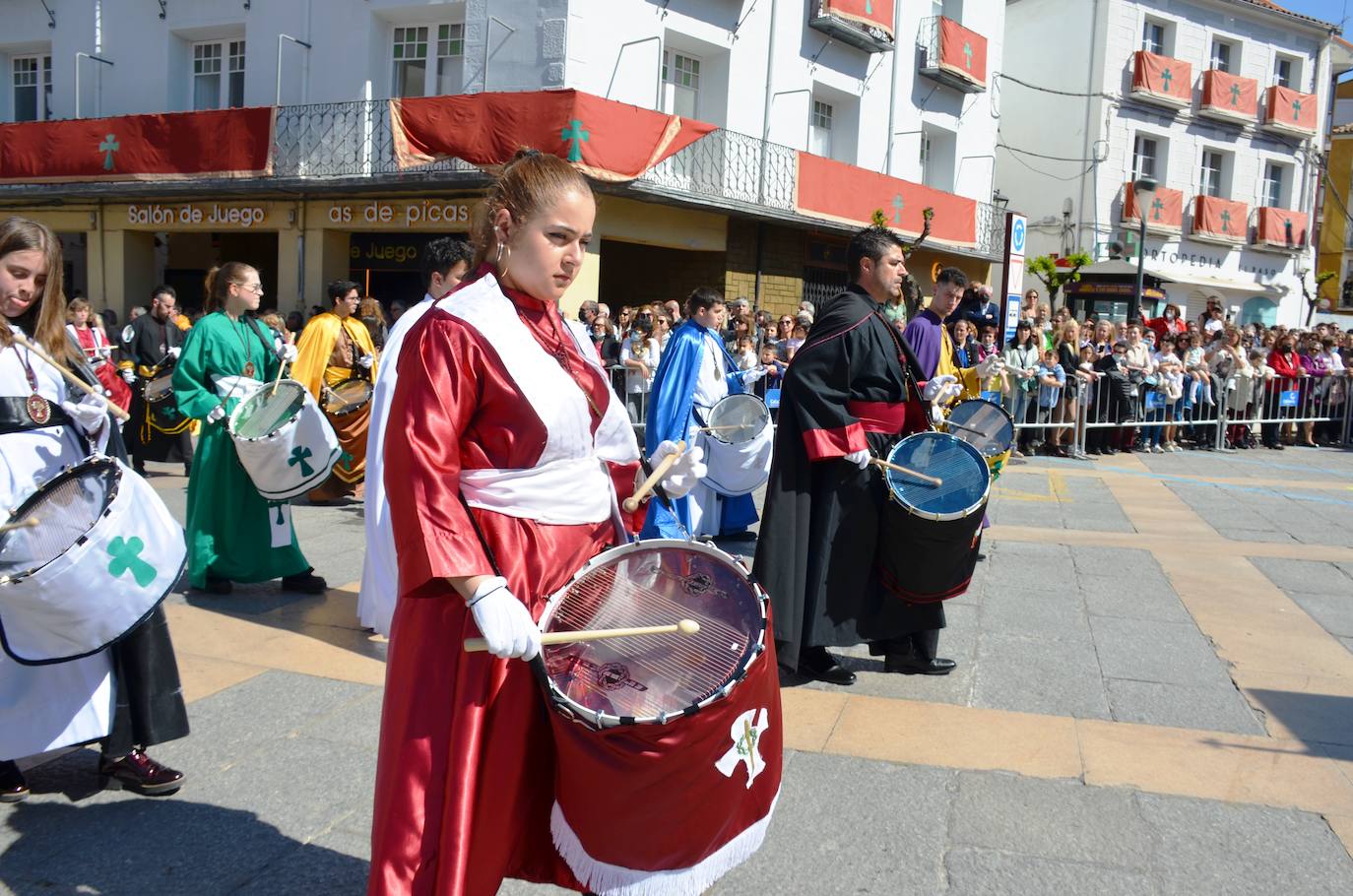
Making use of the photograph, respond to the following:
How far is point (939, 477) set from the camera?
4.41 metres

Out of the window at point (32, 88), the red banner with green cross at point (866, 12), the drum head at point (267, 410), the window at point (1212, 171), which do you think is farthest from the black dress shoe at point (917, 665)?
the window at point (1212, 171)

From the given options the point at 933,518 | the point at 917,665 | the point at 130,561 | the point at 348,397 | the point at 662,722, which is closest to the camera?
the point at 662,722

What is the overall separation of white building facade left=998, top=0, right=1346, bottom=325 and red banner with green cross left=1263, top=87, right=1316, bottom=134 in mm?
34

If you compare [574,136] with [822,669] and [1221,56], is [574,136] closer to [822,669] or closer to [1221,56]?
[822,669]

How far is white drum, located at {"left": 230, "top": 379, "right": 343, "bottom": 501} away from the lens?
213 inches

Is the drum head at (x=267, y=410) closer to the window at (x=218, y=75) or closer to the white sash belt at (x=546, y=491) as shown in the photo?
the white sash belt at (x=546, y=491)

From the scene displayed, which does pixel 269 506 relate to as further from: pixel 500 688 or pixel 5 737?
pixel 500 688

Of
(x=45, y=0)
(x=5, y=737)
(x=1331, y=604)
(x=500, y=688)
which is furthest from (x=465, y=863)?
(x=45, y=0)

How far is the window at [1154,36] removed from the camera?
25.8 metres

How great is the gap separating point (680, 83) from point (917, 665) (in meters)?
14.0

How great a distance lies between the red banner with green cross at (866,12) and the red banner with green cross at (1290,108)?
1320 centimetres

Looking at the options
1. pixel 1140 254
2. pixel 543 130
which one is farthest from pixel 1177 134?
pixel 543 130

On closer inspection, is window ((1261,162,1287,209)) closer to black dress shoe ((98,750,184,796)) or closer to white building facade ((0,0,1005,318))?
white building facade ((0,0,1005,318))

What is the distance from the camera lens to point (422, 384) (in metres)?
2.23
